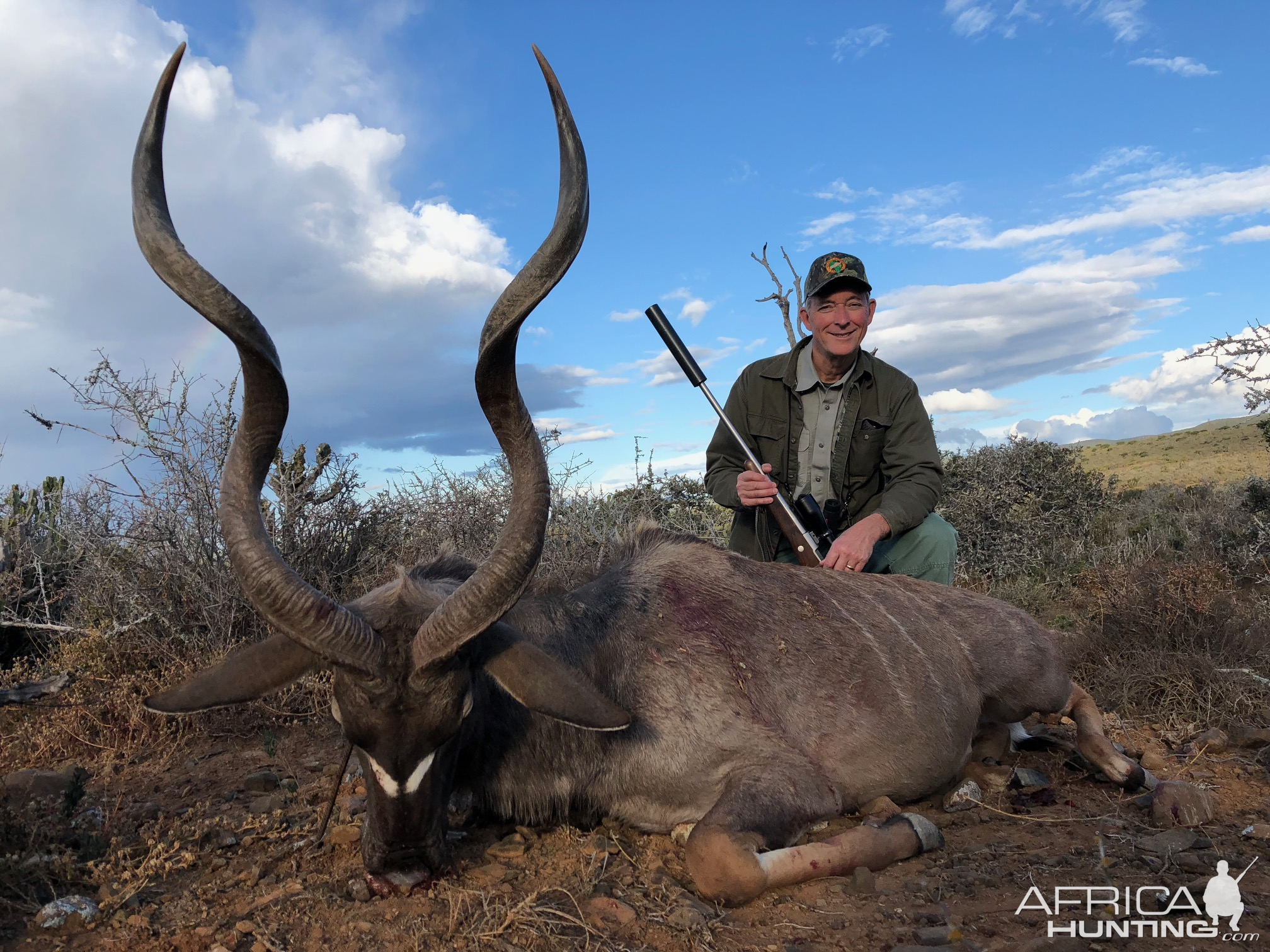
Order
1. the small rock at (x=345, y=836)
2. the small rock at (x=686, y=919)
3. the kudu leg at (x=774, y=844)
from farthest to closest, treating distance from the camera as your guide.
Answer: the small rock at (x=345, y=836) → the kudu leg at (x=774, y=844) → the small rock at (x=686, y=919)

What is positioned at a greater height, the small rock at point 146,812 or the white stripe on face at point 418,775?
the white stripe on face at point 418,775

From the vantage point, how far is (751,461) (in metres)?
7.09

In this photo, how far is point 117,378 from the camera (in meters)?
7.75

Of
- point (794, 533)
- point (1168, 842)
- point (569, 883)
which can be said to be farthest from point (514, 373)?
point (1168, 842)

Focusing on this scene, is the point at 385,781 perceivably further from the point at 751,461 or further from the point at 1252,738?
the point at 1252,738

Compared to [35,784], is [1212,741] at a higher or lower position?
lower

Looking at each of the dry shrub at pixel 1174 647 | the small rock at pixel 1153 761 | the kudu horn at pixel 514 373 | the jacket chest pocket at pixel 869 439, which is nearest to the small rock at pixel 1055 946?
the kudu horn at pixel 514 373

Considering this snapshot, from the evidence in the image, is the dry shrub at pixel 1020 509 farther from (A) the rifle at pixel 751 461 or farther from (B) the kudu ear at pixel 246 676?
(B) the kudu ear at pixel 246 676

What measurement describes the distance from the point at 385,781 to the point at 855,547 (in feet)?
12.4

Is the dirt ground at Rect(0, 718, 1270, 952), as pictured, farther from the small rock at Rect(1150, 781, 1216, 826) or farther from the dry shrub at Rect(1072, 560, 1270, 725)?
the dry shrub at Rect(1072, 560, 1270, 725)

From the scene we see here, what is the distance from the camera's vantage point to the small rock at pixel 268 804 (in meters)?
4.66

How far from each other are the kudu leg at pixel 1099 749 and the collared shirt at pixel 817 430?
2.45 meters

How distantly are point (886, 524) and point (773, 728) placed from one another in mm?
2468

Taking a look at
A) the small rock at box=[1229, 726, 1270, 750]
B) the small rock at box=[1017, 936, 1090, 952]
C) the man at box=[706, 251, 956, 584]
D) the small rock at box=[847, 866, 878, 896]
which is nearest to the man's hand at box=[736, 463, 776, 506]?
the man at box=[706, 251, 956, 584]
